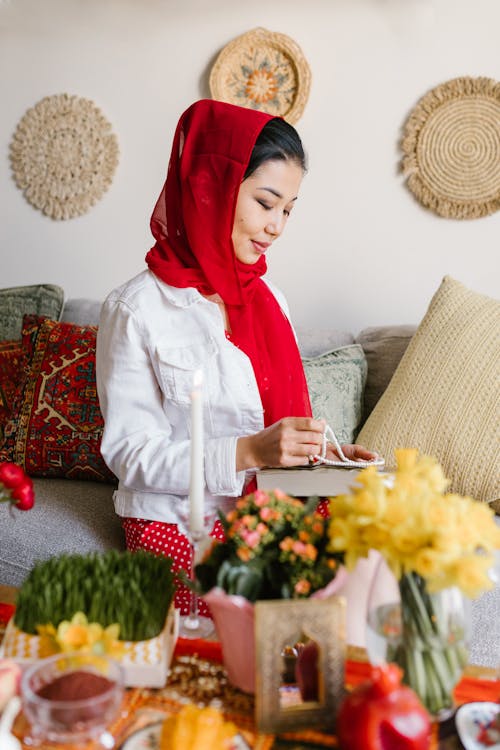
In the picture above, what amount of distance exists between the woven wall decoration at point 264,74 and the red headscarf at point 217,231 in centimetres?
94

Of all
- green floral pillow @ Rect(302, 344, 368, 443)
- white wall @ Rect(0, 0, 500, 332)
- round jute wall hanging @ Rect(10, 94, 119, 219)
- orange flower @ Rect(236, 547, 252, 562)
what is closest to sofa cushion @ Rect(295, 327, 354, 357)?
green floral pillow @ Rect(302, 344, 368, 443)

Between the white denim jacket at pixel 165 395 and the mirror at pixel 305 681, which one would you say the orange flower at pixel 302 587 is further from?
the white denim jacket at pixel 165 395

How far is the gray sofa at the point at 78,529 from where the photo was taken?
1.33 meters

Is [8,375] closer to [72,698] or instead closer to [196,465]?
[196,465]

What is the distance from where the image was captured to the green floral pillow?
1.89m

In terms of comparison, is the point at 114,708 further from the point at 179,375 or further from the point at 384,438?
the point at 384,438

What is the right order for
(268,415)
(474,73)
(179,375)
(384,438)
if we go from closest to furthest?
(179,375)
(268,415)
(384,438)
(474,73)

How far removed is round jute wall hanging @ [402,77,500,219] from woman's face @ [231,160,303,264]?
2.95 feet

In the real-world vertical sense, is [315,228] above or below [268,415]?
above

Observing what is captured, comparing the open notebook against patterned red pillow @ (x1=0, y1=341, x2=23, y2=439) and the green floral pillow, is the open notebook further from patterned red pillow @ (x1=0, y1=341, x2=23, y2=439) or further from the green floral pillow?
patterned red pillow @ (x1=0, y1=341, x2=23, y2=439)

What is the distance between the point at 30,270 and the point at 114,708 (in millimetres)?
2325

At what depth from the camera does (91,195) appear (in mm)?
2602

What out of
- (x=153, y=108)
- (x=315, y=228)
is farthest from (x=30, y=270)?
(x=315, y=228)

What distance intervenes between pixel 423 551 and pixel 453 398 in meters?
1.08
